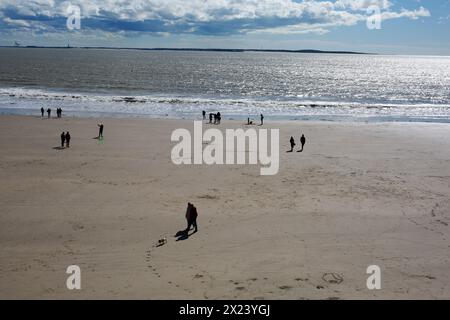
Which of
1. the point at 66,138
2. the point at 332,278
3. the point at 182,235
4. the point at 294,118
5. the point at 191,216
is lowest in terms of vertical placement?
the point at 332,278

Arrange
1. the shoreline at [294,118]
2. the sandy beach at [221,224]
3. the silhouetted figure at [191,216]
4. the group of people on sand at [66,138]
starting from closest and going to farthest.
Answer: the sandy beach at [221,224] → the silhouetted figure at [191,216] → the group of people on sand at [66,138] → the shoreline at [294,118]

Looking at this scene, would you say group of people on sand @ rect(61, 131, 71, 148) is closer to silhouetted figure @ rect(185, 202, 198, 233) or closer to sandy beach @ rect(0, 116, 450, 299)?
sandy beach @ rect(0, 116, 450, 299)

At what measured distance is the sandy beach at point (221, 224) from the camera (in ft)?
32.3

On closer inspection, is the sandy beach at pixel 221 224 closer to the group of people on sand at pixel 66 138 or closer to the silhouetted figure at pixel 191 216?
the silhouetted figure at pixel 191 216

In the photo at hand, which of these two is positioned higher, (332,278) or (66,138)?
(66,138)

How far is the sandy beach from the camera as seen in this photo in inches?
388

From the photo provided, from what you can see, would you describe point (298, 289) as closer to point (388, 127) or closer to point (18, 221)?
point (18, 221)

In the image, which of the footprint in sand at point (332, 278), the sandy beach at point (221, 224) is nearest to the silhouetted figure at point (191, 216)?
the sandy beach at point (221, 224)

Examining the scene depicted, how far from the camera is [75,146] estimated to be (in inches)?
971

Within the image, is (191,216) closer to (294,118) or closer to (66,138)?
(66,138)

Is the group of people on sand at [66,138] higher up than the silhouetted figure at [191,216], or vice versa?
the group of people on sand at [66,138]

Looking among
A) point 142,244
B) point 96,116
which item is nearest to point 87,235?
point 142,244

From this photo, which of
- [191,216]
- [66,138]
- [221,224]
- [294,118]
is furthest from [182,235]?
[294,118]

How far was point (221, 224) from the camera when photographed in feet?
44.6
